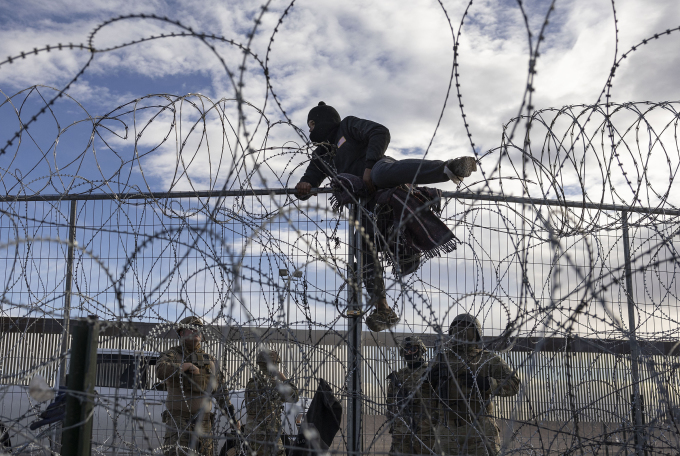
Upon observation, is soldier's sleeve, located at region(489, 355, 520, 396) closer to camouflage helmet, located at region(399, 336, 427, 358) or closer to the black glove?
camouflage helmet, located at region(399, 336, 427, 358)

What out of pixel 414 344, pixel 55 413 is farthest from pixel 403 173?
pixel 55 413

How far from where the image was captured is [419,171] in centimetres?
367

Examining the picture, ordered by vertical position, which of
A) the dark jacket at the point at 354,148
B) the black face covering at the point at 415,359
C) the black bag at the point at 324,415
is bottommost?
the black bag at the point at 324,415

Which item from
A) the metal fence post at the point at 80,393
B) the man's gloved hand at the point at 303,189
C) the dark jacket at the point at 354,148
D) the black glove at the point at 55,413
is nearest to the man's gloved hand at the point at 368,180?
the dark jacket at the point at 354,148

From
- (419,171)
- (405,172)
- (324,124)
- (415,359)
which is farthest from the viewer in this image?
(324,124)

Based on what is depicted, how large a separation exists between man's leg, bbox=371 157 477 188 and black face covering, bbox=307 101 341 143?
0.86 metres

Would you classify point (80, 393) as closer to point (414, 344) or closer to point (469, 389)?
point (414, 344)

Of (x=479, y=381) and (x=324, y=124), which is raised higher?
(x=324, y=124)

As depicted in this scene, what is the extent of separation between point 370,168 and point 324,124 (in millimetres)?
895

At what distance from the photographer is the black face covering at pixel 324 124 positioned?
16.2 ft

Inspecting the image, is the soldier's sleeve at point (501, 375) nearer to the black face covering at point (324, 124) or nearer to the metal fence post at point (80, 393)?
the black face covering at point (324, 124)

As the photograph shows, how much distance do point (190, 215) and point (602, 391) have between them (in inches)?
141

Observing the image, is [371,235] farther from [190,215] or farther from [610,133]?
[610,133]

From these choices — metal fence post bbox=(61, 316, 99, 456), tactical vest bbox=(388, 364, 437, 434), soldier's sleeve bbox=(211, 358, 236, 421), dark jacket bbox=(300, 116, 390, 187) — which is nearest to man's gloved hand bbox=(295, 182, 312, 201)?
dark jacket bbox=(300, 116, 390, 187)
